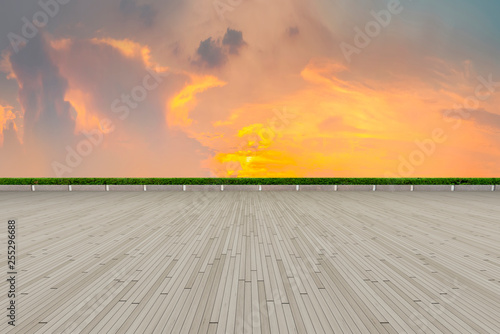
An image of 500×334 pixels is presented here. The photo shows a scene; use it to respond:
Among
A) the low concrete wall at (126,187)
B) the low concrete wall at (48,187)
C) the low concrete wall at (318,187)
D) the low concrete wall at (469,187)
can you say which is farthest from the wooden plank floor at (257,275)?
the low concrete wall at (469,187)

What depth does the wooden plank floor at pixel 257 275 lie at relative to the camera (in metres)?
3.10

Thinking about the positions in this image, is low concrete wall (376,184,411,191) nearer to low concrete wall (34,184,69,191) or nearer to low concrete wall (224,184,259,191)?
low concrete wall (224,184,259,191)

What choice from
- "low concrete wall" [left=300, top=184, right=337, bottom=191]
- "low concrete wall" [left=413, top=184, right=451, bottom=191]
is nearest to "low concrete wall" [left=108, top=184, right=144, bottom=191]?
"low concrete wall" [left=300, top=184, right=337, bottom=191]

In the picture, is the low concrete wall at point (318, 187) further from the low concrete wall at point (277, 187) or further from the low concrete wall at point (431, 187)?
the low concrete wall at point (431, 187)

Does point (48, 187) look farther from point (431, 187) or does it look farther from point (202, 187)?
point (431, 187)

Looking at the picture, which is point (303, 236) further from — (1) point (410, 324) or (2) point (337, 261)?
(1) point (410, 324)


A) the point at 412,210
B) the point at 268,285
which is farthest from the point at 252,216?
the point at 412,210

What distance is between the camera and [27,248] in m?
5.78

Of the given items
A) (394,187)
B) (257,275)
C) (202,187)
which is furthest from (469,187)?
(257,275)

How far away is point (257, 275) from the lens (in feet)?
14.1

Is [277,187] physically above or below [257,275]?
above

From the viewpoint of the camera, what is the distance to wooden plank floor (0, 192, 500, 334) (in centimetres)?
310

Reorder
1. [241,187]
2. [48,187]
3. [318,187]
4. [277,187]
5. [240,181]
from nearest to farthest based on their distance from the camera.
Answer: [277,187] → [241,187] → [318,187] → [48,187] → [240,181]

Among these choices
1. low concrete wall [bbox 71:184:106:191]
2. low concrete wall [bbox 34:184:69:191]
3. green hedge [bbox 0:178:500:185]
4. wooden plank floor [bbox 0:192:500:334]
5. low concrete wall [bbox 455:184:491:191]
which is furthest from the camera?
green hedge [bbox 0:178:500:185]
